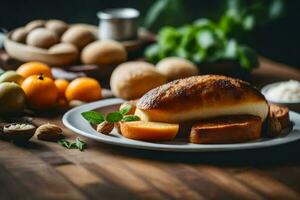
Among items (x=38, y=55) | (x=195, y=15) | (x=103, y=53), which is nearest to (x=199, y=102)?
(x=103, y=53)

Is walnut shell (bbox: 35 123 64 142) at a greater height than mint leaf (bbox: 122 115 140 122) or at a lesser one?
lesser

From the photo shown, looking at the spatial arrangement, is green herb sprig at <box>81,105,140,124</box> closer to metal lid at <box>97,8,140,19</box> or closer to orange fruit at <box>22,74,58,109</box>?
orange fruit at <box>22,74,58,109</box>

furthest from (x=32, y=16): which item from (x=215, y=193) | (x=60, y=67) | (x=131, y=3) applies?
(x=215, y=193)

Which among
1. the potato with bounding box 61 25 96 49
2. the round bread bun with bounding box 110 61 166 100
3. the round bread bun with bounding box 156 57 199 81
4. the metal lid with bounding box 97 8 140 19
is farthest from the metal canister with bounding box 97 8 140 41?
the round bread bun with bounding box 110 61 166 100

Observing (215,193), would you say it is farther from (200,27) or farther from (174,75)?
(200,27)

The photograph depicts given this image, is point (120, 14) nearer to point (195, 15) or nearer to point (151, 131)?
point (195, 15)

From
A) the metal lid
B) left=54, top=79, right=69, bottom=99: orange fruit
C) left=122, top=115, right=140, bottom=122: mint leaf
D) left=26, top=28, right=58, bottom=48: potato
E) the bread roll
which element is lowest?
left=54, top=79, right=69, bottom=99: orange fruit

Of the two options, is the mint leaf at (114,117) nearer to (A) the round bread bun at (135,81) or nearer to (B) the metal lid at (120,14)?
(A) the round bread bun at (135,81)
